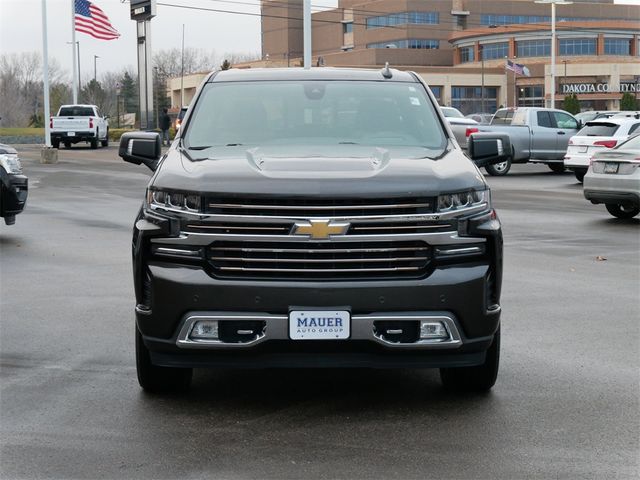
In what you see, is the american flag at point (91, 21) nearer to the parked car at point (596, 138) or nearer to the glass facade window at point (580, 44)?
the parked car at point (596, 138)

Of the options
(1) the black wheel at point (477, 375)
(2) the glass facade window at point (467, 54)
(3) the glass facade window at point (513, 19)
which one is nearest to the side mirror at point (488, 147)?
(1) the black wheel at point (477, 375)

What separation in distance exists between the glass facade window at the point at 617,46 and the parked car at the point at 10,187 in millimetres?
98643

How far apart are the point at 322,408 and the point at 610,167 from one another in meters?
12.4

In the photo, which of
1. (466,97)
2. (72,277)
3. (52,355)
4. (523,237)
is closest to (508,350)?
(52,355)

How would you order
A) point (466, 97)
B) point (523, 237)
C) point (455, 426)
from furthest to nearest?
1. point (466, 97)
2. point (523, 237)
3. point (455, 426)

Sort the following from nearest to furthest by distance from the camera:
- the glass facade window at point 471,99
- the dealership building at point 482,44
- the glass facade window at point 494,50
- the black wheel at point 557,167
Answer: the black wheel at point 557,167
the dealership building at point 482,44
the glass facade window at point 471,99
the glass facade window at point 494,50

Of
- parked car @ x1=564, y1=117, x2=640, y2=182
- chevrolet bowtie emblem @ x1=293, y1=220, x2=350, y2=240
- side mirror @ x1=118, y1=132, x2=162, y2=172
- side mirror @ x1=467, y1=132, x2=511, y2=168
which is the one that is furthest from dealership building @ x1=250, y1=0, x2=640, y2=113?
chevrolet bowtie emblem @ x1=293, y1=220, x2=350, y2=240

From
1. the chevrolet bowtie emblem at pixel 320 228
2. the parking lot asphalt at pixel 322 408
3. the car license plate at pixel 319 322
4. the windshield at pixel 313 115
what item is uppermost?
the windshield at pixel 313 115

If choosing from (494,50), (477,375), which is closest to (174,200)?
(477,375)

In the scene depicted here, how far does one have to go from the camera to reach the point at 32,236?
15133 mm

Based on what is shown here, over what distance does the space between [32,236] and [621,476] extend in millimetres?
11761

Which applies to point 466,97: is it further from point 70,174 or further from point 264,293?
point 264,293

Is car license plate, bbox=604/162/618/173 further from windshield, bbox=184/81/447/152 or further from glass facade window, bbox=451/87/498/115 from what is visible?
glass facade window, bbox=451/87/498/115

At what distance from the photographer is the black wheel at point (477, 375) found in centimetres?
603
